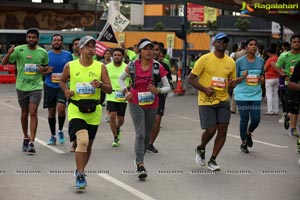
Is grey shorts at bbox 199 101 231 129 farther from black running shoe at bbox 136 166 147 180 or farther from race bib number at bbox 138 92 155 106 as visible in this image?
black running shoe at bbox 136 166 147 180

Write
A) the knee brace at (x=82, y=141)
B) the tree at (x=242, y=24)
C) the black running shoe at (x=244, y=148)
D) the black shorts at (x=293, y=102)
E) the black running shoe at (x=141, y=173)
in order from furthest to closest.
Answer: the tree at (x=242, y=24) → the black shorts at (x=293, y=102) → the black running shoe at (x=244, y=148) → the black running shoe at (x=141, y=173) → the knee brace at (x=82, y=141)

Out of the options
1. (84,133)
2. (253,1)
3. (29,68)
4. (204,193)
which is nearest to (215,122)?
(204,193)

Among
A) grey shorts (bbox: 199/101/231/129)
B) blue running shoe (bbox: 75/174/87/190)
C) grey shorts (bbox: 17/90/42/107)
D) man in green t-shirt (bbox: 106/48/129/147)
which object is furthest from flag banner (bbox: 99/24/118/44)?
blue running shoe (bbox: 75/174/87/190)

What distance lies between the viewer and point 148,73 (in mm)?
7969

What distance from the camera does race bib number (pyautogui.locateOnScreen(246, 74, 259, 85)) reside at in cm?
990

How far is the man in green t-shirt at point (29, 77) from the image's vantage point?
9.65m

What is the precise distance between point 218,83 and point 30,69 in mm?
3180

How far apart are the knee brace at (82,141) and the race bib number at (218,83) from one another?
7.07 ft

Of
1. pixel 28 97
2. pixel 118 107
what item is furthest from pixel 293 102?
pixel 28 97

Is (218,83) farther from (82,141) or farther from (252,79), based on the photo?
(82,141)

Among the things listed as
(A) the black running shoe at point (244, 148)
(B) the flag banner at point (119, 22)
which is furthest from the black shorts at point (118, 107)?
(B) the flag banner at point (119, 22)

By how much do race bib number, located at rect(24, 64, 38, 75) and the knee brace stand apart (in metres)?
2.93

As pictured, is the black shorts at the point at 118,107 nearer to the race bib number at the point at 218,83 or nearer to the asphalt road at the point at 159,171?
the asphalt road at the point at 159,171

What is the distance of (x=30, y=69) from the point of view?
9.73 meters
